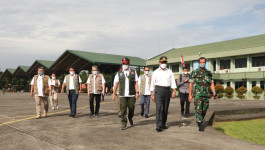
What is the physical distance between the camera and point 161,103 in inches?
265

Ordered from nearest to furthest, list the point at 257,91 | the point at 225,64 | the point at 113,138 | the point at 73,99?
the point at 113,138 < the point at 73,99 < the point at 257,91 < the point at 225,64

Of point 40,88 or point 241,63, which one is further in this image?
point 241,63

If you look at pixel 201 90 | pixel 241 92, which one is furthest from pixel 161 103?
pixel 241 92

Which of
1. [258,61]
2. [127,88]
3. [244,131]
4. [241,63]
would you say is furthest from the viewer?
[241,63]

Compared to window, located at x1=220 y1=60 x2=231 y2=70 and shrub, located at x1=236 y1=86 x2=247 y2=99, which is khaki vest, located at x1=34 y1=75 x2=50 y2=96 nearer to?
shrub, located at x1=236 y1=86 x2=247 y2=99

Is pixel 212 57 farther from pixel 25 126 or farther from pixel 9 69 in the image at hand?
pixel 9 69

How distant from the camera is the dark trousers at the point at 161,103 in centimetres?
666

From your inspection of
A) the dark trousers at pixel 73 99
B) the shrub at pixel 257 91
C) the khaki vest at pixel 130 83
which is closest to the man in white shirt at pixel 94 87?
the dark trousers at pixel 73 99

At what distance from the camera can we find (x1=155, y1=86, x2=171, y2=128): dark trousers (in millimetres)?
6664

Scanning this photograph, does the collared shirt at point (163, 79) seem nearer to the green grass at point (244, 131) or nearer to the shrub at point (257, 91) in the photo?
the green grass at point (244, 131)

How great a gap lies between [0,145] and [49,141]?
3.26 ft

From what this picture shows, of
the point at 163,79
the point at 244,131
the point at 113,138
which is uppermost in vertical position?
the point at 163,79

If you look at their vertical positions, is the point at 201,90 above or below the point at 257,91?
above

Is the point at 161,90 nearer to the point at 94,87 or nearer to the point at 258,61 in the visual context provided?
the point at 94,87
